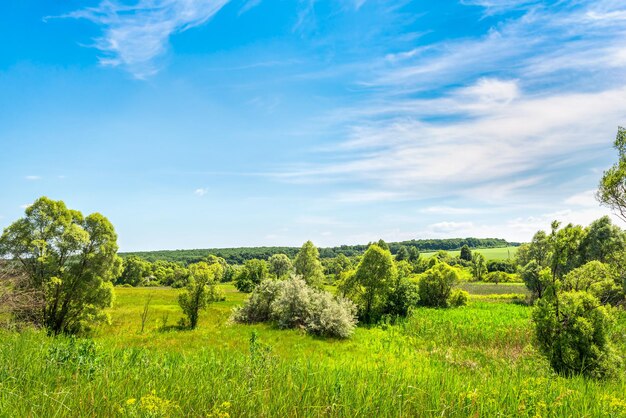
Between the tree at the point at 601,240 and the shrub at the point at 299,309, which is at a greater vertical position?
the tree at the point at 601,240

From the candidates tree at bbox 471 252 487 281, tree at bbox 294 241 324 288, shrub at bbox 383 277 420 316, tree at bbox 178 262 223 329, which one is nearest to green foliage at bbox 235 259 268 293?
tree at bbox 294 241 324 288

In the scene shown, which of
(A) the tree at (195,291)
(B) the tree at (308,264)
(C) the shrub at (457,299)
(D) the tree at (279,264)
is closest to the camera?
(A) the tree at (195,291)

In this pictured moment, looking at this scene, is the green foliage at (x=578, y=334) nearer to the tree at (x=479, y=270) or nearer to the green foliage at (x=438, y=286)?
the green foliage at (x=438, y=286)

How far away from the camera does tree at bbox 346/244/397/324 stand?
34.2 meters

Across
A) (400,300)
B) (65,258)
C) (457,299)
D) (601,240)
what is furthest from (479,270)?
(65,258)

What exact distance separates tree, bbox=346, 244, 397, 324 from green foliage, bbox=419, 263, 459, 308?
18.7 metres

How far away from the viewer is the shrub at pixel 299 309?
2627cm

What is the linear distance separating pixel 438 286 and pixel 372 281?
21.5 meters

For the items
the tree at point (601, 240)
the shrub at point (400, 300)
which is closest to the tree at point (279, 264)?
the shrub at point (400, 300)

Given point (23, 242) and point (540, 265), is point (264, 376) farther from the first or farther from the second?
point (540, 265)

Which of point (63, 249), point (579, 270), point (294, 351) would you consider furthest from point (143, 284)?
point (579, 270)

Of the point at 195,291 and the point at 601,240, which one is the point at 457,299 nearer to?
the point at 601,240

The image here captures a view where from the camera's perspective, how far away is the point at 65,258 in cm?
2514

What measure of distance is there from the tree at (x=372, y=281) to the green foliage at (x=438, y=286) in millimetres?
18724
